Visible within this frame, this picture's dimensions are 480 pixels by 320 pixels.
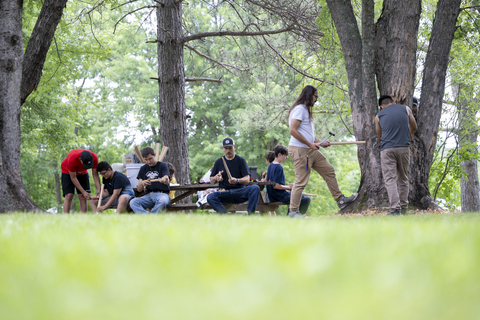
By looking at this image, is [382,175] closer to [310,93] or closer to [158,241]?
[310,93]

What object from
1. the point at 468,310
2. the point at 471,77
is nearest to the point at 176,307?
the point at 468,310

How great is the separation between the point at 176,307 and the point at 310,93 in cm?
675

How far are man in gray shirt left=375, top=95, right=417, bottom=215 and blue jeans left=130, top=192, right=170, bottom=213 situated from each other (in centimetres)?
431

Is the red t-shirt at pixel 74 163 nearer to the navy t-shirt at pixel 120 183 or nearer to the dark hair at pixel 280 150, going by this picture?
the navy t-shirt at pixel 120 183

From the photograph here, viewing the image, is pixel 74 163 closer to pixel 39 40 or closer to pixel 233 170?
pixel 39 40

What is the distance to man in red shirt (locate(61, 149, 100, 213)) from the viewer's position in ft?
30.9

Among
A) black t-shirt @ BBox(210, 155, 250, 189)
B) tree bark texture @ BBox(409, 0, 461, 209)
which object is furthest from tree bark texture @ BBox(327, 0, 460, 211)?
black t-shirt @ BBox(210, 155, 250, 189)

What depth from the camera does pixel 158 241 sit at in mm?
2416

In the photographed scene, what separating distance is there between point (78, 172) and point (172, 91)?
382 cm

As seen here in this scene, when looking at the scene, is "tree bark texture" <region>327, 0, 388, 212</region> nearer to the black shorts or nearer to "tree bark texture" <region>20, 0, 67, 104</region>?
"tree bark texture" <region>20, 0, 67, 104</region>

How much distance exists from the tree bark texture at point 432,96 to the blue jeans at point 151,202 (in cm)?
493

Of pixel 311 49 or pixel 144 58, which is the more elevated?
pixel 144 58

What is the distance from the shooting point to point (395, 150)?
7.71 metres

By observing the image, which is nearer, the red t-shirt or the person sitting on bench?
the person sitting on bench
